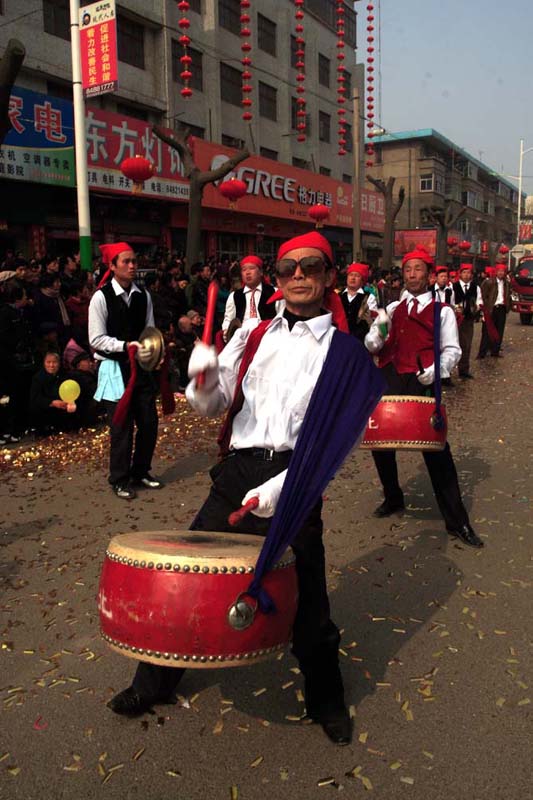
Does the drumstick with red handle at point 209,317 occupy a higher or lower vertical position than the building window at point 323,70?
lower

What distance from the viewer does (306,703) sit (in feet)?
9.27

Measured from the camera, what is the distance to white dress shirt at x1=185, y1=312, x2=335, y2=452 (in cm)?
267

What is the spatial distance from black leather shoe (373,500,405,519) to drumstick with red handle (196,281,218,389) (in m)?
3.05

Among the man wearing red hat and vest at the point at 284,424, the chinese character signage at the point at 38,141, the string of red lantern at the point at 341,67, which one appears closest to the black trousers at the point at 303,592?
the man wearing red hat and vest at the point at 284,424

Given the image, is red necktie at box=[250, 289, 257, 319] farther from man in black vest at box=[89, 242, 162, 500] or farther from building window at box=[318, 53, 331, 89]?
building window at box=[318, 53, 331, 89]

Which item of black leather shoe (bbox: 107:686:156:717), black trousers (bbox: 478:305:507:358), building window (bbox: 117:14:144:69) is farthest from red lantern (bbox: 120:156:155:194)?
black leather shoe (bbox: 107:686:156:717)

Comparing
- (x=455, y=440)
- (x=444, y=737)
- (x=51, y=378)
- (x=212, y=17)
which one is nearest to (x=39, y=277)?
(x=51, y=378)

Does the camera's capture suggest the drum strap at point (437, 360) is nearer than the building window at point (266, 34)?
Yes

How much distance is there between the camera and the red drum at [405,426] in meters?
4.45

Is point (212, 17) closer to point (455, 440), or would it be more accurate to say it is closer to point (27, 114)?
point (27, 114)

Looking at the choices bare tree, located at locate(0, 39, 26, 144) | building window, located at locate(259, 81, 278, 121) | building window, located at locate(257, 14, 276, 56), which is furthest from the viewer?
building window, located at locate(259, 81, 278, 121)

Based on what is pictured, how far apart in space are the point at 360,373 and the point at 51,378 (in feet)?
19.4

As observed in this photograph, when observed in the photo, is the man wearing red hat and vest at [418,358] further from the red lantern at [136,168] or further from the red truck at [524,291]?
the red truck at [524,291]

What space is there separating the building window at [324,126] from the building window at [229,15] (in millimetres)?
8126
